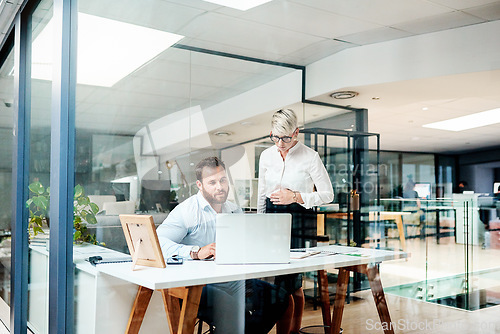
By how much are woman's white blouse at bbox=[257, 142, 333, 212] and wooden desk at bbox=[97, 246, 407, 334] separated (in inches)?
5.9

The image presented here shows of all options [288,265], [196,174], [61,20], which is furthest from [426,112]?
[61,20]

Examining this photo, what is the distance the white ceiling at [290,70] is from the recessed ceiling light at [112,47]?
34 mm

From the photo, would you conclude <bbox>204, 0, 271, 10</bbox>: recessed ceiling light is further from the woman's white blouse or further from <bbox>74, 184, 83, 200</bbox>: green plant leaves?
<bbox>74, 184, 83, 200</bbox>: green plant leaves

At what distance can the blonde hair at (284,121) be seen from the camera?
4.35ft

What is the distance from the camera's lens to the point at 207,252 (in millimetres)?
1650

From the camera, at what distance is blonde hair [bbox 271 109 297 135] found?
1.33 metres

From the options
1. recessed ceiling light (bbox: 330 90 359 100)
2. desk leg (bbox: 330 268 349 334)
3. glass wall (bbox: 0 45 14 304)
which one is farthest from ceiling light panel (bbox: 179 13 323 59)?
glass wall (bbox: 0 45 14 304)

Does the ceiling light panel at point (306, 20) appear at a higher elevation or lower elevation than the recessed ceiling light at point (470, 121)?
higher

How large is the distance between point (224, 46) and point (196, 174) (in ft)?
1.37

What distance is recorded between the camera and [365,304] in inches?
46.8

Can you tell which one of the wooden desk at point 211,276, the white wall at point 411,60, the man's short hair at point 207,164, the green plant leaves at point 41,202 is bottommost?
the wooden desk at point 211,276

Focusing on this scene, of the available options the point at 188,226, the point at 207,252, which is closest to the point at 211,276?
the point at 207,252

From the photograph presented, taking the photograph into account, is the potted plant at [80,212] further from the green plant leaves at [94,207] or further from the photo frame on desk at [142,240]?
the photo frame on desk at [142,240]

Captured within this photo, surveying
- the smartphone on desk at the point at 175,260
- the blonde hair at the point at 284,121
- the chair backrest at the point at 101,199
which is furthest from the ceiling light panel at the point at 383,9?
the chair backrest at the point at 101,199
